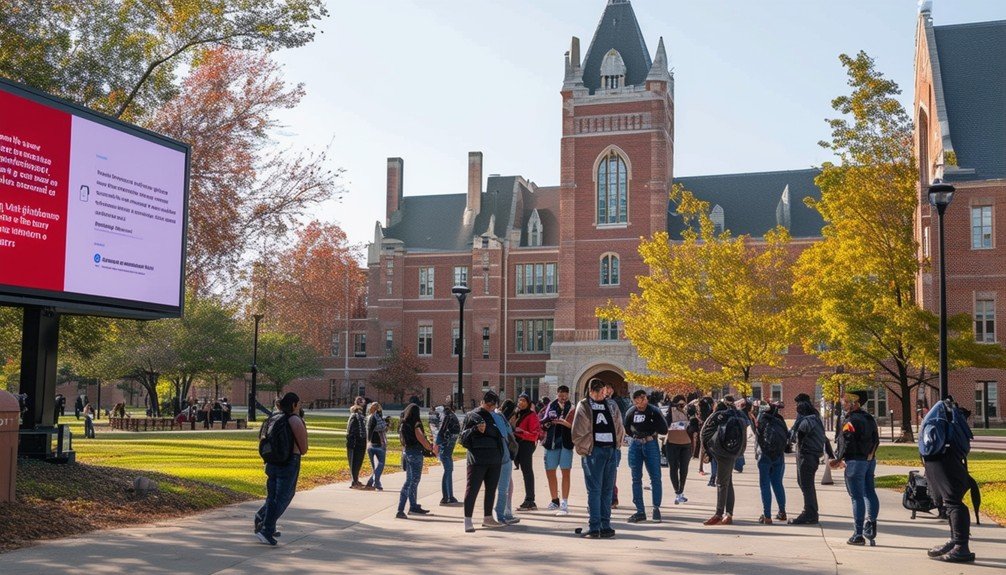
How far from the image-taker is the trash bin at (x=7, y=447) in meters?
12.2

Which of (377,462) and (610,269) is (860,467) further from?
(610,269)

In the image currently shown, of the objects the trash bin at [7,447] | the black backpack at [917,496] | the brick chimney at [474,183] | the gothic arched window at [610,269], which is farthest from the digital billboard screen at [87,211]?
the brick chimney at [474,183]

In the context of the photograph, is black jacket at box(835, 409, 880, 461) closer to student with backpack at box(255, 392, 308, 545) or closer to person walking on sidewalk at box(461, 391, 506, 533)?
person walking on sidewalk at box(461, 391, 506, 533)

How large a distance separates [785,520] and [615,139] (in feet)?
167

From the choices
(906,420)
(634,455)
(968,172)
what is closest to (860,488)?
(634,455)

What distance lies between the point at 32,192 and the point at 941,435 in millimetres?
10876

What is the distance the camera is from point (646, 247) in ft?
132

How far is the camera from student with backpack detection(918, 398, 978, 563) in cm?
1054

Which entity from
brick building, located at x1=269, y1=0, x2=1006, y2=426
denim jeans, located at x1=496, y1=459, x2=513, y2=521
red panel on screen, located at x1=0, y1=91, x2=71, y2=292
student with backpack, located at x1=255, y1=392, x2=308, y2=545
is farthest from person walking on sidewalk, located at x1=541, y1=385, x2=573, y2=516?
brick building, located at x1=269, y1=0, x2=1006, y2=426

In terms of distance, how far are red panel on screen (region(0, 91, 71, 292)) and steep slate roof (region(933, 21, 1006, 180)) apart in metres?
34.2

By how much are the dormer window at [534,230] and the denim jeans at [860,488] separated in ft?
197

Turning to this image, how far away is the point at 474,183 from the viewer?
247ft

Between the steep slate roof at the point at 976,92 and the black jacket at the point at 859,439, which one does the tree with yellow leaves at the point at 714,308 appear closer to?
the steep slate roof at the point at 976,92

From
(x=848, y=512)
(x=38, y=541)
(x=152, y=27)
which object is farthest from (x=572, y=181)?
(x=38, y=541)
